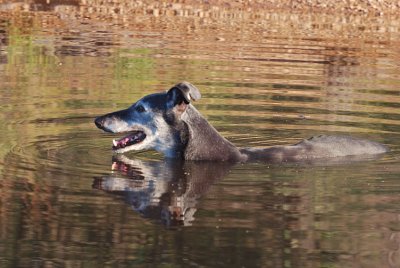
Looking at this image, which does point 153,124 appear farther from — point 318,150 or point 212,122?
point 212,122

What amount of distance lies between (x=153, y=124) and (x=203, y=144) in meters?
0.54

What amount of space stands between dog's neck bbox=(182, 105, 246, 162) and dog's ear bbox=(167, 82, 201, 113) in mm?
132

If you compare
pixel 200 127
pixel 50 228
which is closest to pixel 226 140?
pixel 200 127

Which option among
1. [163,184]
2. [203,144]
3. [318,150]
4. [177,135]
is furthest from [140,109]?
[318,150]

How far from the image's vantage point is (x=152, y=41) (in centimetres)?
2028

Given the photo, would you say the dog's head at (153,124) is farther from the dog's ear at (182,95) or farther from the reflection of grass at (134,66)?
the reflection of grass at (134,66)

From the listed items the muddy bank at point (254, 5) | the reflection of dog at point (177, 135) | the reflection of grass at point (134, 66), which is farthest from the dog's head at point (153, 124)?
the muddy bank at point (254, 5)

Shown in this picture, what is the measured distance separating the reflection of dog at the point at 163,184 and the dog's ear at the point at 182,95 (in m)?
0.56

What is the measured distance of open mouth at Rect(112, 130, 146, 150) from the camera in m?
12.2

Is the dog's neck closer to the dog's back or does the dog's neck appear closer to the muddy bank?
the dog's back

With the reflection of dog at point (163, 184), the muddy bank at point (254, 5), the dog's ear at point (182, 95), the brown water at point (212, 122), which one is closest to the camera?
the brown water at point (212, 122)

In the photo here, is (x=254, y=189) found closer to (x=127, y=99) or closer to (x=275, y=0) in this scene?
(x=127, y=99)

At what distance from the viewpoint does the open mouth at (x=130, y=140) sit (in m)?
12.2

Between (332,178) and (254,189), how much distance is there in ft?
3.16
